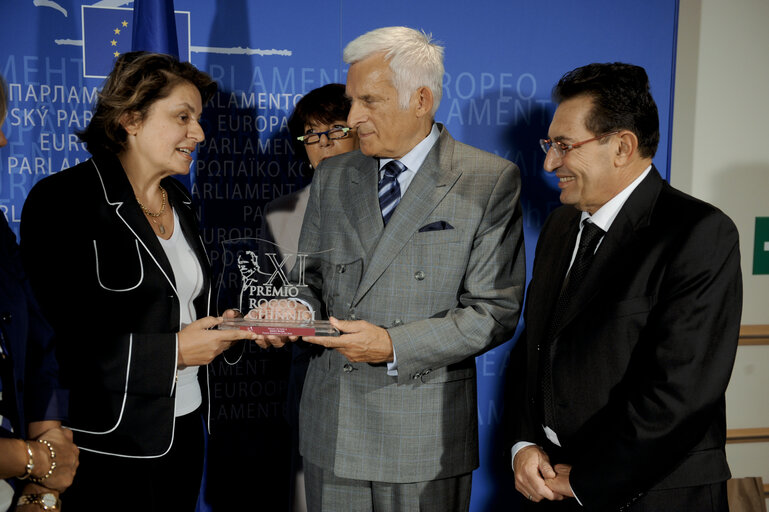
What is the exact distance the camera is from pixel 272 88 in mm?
3303

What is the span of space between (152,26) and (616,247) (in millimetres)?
2103

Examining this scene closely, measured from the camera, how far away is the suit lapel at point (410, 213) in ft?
6.90

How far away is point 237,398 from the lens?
3.41 meters

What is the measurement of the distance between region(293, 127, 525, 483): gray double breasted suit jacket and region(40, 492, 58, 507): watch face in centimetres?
80

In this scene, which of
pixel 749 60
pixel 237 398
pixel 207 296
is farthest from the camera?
pixel 749 60

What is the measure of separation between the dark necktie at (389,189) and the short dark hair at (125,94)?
0.83m

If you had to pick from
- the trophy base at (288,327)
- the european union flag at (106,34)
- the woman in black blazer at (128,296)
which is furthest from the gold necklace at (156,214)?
the european union flag at (106,34)

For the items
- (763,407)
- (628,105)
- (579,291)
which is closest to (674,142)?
(763,407)

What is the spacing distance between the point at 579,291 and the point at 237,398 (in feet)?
6.88

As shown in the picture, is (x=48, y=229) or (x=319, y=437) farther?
(x=319, y=437)

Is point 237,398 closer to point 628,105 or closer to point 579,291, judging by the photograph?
point 579,291

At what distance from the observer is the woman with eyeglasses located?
304 centimetres

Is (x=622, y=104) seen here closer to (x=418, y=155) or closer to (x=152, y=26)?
(x=418, y=155)

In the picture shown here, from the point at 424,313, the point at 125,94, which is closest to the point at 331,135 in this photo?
the point at 125,94
